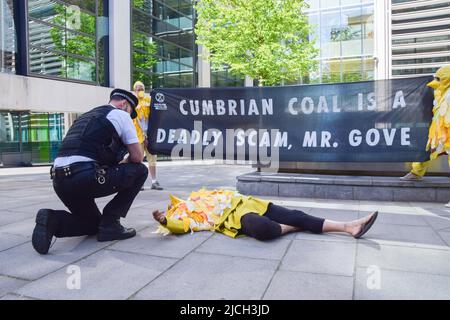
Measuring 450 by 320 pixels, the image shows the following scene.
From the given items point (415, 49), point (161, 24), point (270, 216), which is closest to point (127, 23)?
point (161, 24)

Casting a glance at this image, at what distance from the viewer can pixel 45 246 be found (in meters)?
3.54

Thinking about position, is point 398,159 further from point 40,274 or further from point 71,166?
point 40,274

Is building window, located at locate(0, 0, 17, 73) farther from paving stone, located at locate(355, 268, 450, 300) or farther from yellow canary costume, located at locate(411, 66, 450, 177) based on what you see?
paving stone, located at locate(355, 268, 450, 300)

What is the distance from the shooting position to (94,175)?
363 centimetres

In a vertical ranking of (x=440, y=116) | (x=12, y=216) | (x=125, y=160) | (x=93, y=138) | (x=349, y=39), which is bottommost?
(x=12, y=216)

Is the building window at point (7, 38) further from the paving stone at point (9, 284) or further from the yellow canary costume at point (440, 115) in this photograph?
the yellow canary costume at point (440, 115)

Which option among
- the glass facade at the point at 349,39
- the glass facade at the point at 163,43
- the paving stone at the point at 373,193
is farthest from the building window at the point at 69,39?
the glass facade at the point at 349,39

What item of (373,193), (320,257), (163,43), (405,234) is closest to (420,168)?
(373,193)

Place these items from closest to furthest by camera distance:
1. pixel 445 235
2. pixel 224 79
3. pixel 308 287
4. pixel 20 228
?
1. pixel 308 287
2. pixel 445 235
3. pixel 20 228
4. pixel 224 79

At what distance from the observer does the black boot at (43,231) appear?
11.6ft

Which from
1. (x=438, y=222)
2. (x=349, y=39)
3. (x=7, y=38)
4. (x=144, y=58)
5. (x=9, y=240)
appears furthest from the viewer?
(x=349, y=39)

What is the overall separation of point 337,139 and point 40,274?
16.7 feet

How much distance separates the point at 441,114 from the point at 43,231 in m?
5.56

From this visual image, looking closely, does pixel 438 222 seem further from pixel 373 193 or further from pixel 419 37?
pixel 419 37
